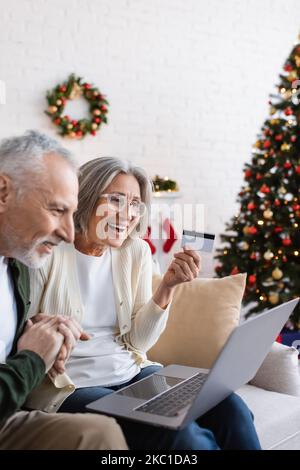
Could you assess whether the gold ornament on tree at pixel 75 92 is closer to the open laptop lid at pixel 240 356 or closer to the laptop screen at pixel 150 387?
the laptop screen at pixel 150 387

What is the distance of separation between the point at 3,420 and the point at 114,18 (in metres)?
3.74

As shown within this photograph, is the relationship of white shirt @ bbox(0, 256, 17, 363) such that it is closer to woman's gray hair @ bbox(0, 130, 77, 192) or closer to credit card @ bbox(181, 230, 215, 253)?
woman's gray hair @ bbox(0, 130, 77, 192)

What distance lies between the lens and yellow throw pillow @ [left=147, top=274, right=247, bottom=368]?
2.08m

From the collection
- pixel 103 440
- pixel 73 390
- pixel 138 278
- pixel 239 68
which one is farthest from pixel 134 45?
pixel 103 440

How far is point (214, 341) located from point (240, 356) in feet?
2.65

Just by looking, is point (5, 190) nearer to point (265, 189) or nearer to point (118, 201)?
point (118, 201)

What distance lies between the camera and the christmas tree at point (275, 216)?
3.69 meters

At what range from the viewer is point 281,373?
210cm

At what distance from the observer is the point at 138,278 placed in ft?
6.01

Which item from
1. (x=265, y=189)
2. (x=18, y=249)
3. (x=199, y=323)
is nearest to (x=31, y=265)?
(x=18, y=249)

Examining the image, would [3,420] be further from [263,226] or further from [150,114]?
[150,114]

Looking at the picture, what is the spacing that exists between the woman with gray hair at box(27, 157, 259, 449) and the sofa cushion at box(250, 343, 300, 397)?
53 cm

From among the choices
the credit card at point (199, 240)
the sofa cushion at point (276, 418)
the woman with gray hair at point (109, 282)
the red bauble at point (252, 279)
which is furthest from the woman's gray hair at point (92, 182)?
the red bauble at point (252, 279)

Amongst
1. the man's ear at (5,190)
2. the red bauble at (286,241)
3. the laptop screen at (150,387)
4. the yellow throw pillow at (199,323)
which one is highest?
the man's ear at (5,190)
